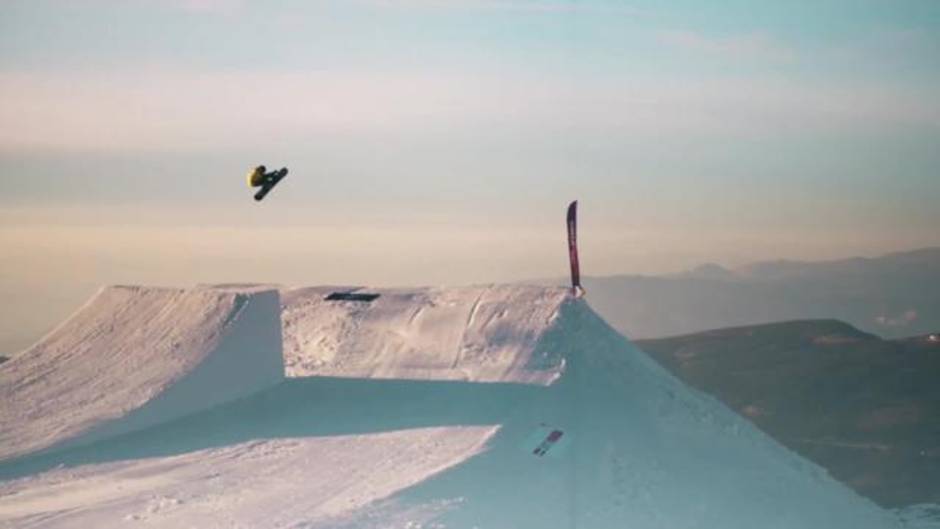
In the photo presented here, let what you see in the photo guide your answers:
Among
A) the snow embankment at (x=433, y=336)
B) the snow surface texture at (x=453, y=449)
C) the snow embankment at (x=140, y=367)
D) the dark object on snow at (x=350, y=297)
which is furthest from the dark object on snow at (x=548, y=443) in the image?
the dark object on snow at (x=350, y=297)

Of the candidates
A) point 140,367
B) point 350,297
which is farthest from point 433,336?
point 140,367

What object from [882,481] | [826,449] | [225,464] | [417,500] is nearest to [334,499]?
[417,500]

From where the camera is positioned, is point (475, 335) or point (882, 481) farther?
point (882, 481)

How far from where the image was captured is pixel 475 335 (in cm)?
3841

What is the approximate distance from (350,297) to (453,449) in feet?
36.1

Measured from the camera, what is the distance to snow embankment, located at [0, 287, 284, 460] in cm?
3650

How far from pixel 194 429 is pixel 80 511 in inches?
255

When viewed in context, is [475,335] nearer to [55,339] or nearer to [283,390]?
[283,390]

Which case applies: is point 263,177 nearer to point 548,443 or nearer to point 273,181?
point 273,181

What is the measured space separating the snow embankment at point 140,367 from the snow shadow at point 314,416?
1.67 feet

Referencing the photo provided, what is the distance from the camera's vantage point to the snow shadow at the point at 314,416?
114ft

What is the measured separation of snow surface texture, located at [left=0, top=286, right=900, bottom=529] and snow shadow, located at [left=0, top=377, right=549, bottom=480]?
63 millimetres

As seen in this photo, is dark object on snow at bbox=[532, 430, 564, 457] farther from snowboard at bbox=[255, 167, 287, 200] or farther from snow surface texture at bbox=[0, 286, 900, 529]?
snowboard at bbox=[255, 167, 287, 200]

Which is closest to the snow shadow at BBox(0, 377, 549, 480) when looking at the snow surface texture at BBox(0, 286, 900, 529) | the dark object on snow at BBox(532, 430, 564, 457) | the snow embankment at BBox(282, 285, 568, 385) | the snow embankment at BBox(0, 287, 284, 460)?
the snow surface texture at BBox(0, 286, 900, 529)
